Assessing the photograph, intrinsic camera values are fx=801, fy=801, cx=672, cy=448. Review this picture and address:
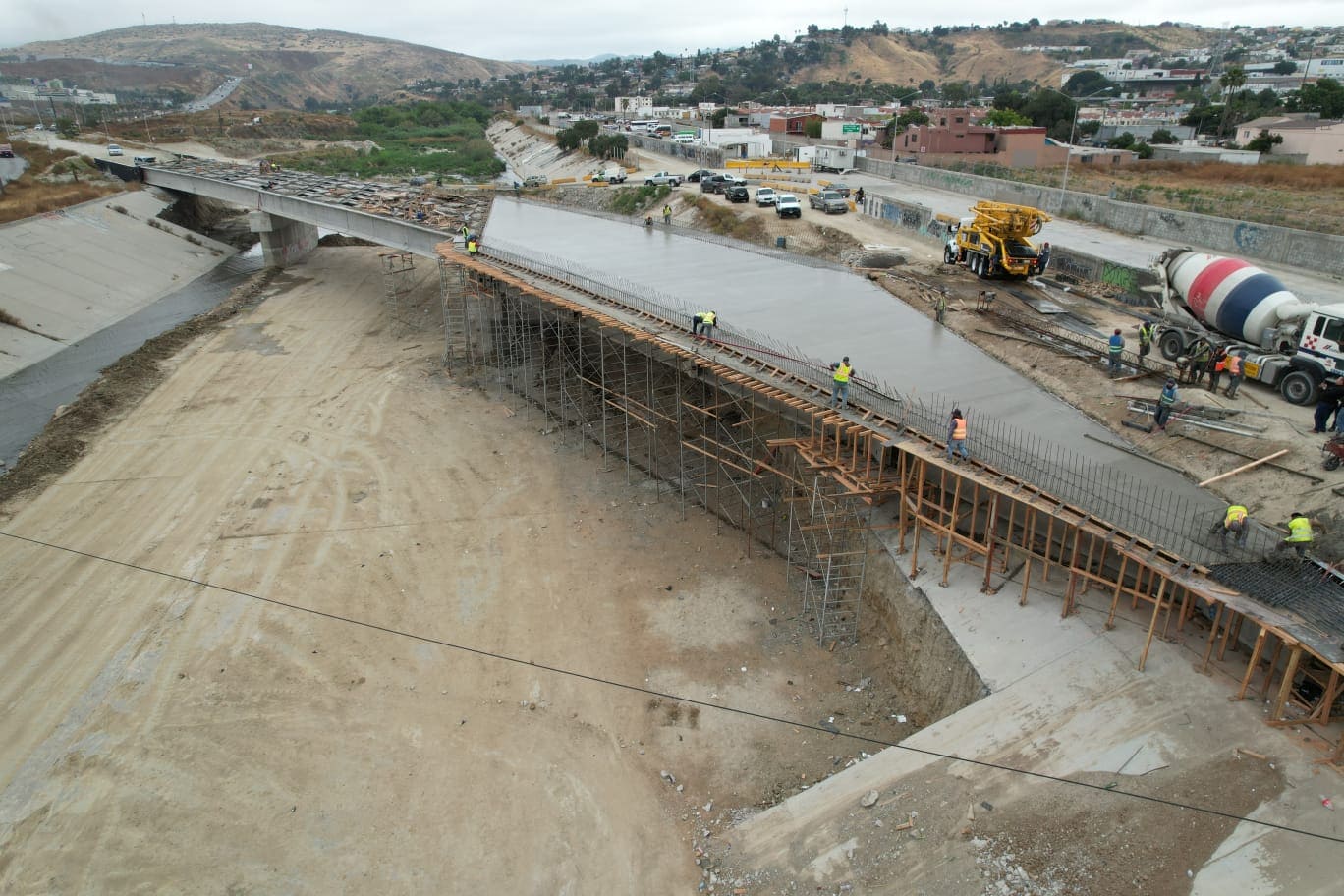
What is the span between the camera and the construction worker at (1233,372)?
18453 mm

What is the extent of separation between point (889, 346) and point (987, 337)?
11.9 feet

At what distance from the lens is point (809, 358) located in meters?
19.7

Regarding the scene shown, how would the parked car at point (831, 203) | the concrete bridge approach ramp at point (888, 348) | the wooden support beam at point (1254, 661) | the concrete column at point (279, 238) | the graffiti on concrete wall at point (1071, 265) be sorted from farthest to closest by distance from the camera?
1. the concrete column at point (279, 238)
2. the parked car at point (831, 203)
3. the graffiti on concrete wall at point (1071, 265)
4. the concrete bridge approach ramp at point (888, 348)
5. the wooden support beam at point (1254, 661)

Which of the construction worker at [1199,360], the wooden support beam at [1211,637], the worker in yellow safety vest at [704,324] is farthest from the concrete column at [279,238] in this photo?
the wooden support beam at [1211,637]

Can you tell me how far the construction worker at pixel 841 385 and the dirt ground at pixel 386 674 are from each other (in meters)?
4.60

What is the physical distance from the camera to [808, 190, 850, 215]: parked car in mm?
43281

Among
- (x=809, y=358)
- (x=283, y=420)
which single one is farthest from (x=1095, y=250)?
(x=283, y=420)

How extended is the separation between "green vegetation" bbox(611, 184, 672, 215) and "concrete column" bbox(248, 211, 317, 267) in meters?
19.8

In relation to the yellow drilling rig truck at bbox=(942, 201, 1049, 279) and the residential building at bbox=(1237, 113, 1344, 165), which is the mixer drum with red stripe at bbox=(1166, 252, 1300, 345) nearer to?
the yellow drilling rig truck at bbox=(942, 201, 1049, 279)

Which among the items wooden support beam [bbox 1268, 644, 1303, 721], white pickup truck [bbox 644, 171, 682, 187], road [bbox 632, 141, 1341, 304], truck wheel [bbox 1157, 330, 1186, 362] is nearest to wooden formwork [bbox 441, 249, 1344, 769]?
wooden support beam [bbox 1268, 644, 1303, 721]

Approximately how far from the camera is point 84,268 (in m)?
45.7

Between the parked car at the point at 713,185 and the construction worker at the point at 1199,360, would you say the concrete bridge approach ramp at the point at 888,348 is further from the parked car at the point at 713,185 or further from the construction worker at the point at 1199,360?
the parked car at the point at 713,185

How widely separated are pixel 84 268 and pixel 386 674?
4317 centimetres

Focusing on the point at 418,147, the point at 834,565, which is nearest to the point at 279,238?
the point at 834,565
